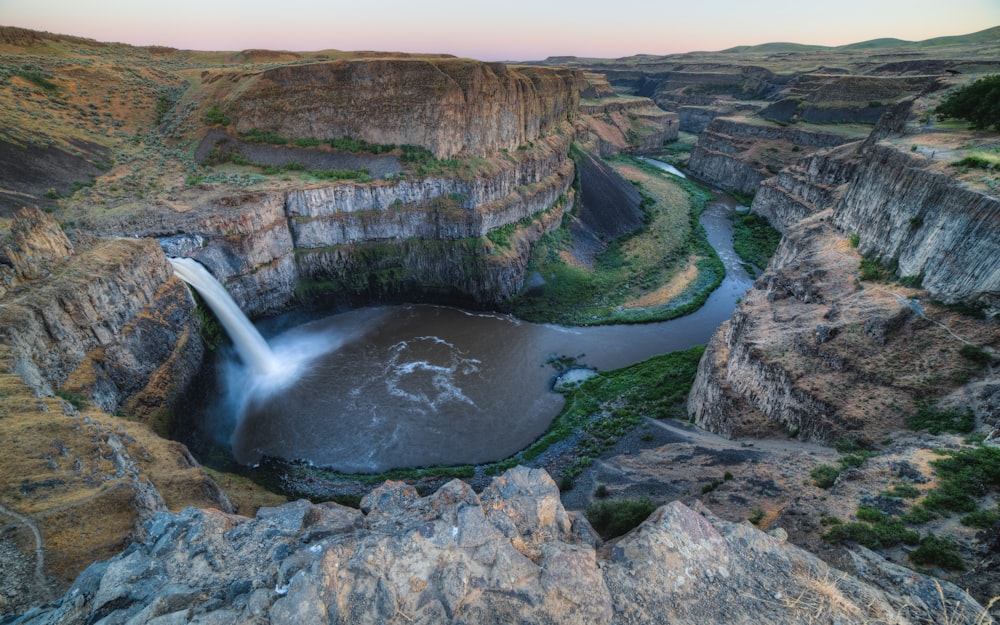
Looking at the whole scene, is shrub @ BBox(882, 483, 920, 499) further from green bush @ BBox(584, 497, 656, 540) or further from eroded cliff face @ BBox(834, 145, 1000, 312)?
eroded cliff face @ BBox(834, 145, 1000, 312)

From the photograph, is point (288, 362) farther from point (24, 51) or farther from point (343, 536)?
point (24, 51)

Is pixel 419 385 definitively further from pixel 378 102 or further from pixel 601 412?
pixel 378 102

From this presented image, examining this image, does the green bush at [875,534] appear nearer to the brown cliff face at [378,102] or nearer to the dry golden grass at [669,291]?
the dry golden grass at [669,291]

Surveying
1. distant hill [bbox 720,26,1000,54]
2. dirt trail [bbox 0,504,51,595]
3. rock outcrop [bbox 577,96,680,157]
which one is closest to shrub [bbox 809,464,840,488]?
dirt trail [bbox 0,504,51,595]

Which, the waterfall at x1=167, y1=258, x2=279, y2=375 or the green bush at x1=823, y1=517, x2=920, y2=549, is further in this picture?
the waterfall at x1=167, y1=258, x2=279, y2=375

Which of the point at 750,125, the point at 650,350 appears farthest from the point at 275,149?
the point at 750,125
